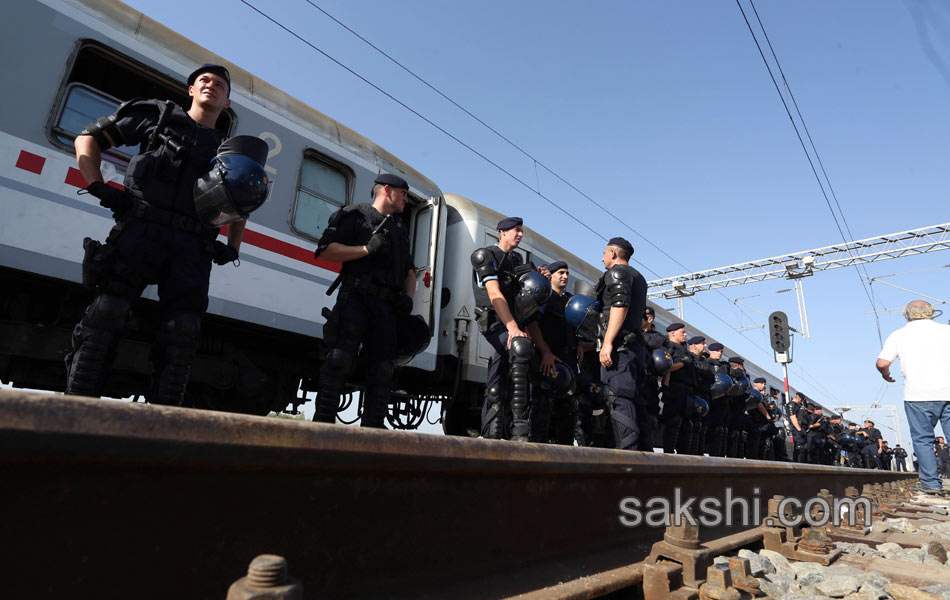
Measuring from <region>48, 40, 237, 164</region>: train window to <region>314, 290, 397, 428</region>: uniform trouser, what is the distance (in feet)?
6.79

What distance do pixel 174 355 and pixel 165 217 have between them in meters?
0.63

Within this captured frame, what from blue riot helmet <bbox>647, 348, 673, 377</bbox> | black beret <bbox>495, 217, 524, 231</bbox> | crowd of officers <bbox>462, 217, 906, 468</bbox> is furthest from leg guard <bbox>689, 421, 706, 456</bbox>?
black beret <bbox>495, 217, 524, 231</bbox>

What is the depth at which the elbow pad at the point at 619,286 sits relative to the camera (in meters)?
4.17

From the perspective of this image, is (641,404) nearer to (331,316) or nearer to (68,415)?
(331,316)

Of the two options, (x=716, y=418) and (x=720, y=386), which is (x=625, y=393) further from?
(x=716, y=418)

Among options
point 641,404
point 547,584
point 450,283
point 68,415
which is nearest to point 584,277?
point 450,283

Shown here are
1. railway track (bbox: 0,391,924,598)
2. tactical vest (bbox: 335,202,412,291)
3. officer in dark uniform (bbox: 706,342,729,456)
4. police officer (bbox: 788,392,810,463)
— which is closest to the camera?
railway track (bbox: 0,391,924,598)

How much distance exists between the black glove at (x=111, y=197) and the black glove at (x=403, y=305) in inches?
56.7

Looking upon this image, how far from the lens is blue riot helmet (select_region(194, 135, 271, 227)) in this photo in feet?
7.09

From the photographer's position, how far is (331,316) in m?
2.90

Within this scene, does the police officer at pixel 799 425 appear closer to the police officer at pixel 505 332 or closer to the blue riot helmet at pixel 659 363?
the blue riot helmet at pixel 659 363

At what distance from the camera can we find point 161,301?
93.6 inches

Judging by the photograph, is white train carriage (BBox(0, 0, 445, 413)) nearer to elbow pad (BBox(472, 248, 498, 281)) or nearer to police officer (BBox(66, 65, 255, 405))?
police officer (BBox(66, 65, 255, 405))

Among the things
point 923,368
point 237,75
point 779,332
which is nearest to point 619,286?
point 923,368
